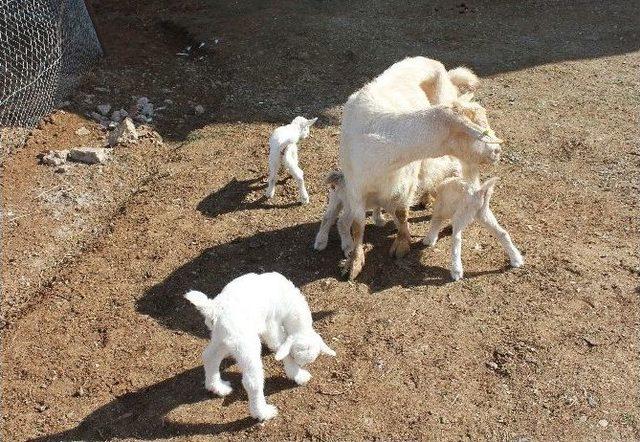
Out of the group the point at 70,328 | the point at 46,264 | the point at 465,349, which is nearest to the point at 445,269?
the point at 465,349

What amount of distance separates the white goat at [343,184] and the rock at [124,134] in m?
3.43

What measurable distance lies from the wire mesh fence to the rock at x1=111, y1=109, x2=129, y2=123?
2.87 ft

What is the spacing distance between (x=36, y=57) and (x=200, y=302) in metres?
7.07

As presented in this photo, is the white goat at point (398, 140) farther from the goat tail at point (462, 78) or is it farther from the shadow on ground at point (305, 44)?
the shadow on ground at point (305, 44)

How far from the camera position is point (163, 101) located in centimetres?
1045

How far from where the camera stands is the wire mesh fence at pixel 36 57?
9633mm

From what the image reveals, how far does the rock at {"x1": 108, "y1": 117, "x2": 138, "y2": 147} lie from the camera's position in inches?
366

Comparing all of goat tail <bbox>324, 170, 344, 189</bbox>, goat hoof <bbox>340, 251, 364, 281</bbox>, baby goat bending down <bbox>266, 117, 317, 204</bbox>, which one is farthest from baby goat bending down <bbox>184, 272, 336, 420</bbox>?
baby goat bending down <bbox>266, 117, 317, 204</bbox>

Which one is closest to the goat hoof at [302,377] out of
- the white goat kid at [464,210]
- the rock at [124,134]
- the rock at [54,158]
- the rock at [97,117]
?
the white goat kid at [464,210]

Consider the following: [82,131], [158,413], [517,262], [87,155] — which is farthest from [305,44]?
[158,413]

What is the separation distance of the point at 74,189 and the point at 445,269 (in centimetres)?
453

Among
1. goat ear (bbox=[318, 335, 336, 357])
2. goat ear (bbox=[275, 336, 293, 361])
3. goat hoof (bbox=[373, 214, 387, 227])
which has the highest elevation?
goat ear (bbox=[275, 336, 293, 361])

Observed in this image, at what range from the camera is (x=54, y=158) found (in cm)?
877

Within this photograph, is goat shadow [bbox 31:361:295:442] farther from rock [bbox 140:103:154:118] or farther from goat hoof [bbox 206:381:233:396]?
rock [bbox 140:103:154:118]
